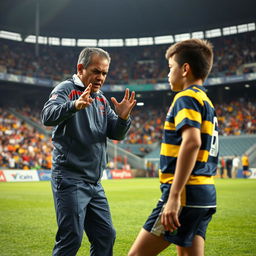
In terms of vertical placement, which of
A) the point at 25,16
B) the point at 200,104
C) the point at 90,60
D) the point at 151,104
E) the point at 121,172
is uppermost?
the point at 25,16

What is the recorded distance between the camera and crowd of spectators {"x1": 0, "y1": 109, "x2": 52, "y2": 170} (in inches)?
1057

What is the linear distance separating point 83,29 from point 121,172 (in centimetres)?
2255

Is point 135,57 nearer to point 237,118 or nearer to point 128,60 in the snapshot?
point 128,60

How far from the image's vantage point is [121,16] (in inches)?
1724

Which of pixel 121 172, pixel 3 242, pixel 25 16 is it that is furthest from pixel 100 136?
pixel 25 16

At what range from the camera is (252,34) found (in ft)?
A: 144

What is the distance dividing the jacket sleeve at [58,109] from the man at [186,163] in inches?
35.2

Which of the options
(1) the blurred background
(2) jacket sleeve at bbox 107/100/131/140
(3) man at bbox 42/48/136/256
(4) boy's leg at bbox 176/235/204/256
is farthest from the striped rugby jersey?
(1) the blurred background

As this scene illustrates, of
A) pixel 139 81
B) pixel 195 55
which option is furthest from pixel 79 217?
pixel 139 81

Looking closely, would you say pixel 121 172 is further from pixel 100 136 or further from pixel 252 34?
pixel 100 136

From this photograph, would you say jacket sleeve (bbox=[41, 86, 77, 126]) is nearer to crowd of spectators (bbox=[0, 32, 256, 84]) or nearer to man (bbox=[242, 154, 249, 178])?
man (bbox=[242, 154, 249, 178])

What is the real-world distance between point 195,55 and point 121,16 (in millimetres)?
43067

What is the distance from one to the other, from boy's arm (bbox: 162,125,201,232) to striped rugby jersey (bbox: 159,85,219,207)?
9 cm

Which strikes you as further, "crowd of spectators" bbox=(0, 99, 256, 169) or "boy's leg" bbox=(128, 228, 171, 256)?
"crowd of spectators" bbox=(0, 99, 256, 169)
